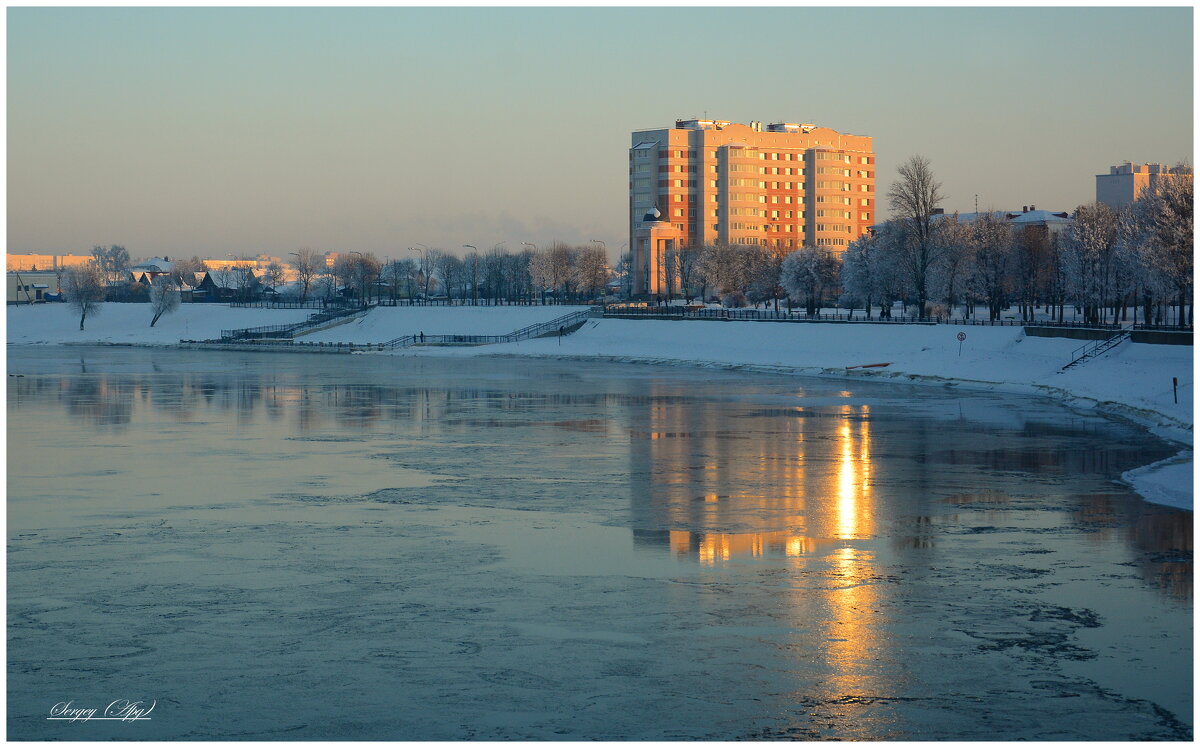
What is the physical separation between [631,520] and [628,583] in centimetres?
559

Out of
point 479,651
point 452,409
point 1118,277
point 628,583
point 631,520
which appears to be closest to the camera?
point 479,651

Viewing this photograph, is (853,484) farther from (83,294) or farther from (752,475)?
(83,294)

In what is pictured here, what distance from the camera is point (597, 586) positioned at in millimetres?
19312

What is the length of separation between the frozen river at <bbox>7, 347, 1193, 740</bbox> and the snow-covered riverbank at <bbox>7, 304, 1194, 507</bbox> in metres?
6.48

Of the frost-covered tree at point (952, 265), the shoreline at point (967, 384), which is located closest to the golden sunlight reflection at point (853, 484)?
the shoreline at point (967, 384)

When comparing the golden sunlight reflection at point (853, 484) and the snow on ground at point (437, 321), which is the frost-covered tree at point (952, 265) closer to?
the snow on ground at point (437, 321)

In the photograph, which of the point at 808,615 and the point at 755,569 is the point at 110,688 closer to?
the point at 808,615

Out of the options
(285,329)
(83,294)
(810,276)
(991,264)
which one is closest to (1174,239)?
(991,264)

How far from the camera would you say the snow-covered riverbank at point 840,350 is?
4972 cm

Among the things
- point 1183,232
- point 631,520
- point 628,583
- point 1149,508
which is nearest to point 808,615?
point 628,583

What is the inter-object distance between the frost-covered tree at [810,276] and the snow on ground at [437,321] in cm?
2233

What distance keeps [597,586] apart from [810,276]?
396 feet

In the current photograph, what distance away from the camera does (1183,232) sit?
2704 inches

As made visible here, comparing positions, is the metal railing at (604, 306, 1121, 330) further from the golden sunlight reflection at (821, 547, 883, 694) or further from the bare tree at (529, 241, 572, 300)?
the golden sunlight reflection at (821, 547, 883, 694)
